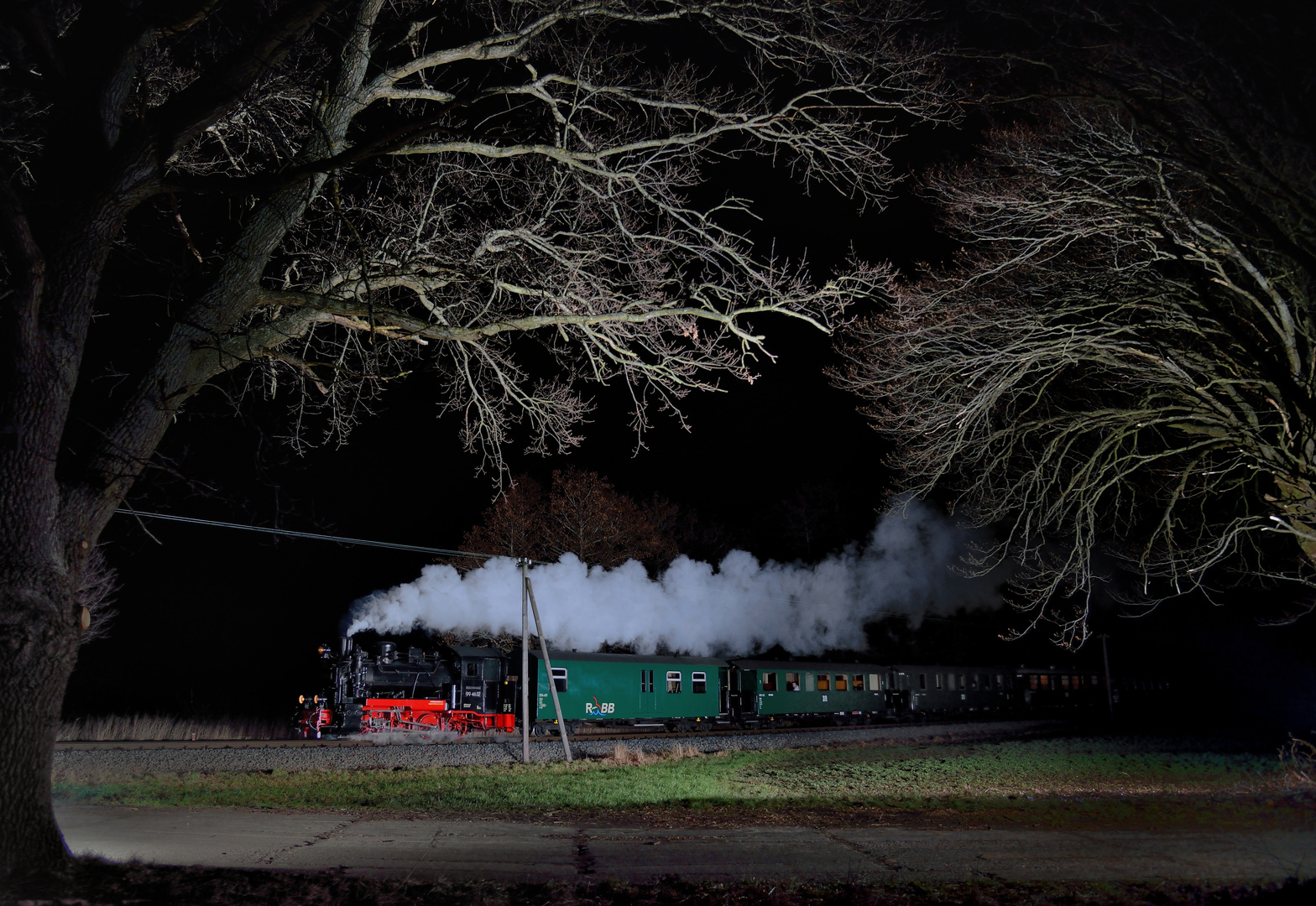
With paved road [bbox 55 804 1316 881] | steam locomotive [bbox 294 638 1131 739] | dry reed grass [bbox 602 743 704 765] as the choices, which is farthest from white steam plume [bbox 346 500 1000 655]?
paved road [bbox 55 804 1316 881]

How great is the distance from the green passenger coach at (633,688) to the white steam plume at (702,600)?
2232 mm

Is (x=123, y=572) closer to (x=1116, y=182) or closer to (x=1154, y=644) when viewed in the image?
(x=1116, y=182)

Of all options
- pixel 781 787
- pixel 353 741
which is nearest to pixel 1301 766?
pixel 781 787

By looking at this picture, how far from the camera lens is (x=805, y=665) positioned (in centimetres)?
3080

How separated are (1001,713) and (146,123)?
133 feet

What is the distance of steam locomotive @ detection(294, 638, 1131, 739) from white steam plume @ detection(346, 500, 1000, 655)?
4.65 ft

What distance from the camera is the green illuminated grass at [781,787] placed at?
11.2 meters

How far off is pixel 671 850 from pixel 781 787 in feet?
21.2

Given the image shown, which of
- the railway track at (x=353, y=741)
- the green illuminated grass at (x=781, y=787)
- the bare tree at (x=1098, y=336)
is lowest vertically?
the railway track at (x=353, y=741)

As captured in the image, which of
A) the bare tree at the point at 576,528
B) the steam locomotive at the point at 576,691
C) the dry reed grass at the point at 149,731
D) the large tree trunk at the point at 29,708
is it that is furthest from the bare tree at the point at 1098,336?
the bare tree at the point at 576,528

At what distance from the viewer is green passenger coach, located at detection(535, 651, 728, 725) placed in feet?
77.6

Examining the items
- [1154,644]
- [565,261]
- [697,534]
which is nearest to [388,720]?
[565,261]

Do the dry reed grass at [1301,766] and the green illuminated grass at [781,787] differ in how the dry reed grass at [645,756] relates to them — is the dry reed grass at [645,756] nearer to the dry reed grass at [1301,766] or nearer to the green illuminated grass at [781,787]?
the green illuminated grass at [781,787]

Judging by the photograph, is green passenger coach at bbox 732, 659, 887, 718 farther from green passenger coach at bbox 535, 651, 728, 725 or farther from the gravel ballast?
the gravel ballast
